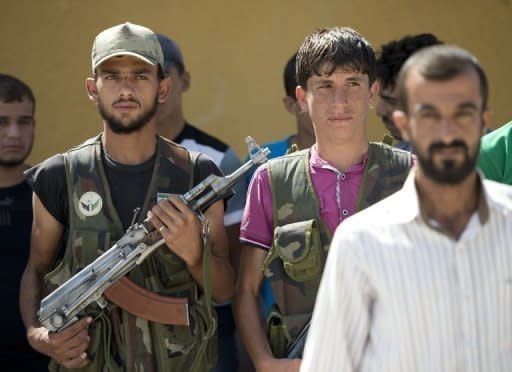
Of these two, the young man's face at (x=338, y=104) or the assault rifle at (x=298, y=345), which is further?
the young man's face at (x=338, y=104)

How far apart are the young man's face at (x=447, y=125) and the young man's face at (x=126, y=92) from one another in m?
1.55

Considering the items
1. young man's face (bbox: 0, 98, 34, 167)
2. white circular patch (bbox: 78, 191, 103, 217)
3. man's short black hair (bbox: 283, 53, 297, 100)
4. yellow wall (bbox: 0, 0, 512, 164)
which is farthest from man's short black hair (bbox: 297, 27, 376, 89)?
yellow wall (bbox: 0, 0, 512, 164)

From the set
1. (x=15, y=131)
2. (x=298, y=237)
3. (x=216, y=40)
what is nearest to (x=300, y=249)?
(x=298, y=237)

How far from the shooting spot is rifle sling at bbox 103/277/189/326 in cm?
391

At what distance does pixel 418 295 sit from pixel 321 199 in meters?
1.15

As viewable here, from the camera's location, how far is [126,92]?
4035 millimetres

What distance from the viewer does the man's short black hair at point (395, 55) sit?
16.5 ft

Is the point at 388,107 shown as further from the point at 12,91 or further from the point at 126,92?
the point at 12,91

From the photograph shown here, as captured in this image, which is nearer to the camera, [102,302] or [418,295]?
[418,295]

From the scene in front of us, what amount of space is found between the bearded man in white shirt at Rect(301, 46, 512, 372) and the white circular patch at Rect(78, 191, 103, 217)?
1.42 metres

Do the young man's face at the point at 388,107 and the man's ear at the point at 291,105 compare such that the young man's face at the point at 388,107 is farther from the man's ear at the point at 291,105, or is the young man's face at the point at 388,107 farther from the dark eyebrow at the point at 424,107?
the dark eyebrow at the point at 424,107

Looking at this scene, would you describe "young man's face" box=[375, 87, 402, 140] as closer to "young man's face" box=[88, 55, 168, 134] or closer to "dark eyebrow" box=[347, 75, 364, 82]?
"dark eyebrow" box=[347, 75, 364, 82]

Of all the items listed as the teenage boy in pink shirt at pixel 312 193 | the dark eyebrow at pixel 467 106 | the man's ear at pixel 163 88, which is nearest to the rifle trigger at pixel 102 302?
the teenage boy in pink shirt at pixel 312 193

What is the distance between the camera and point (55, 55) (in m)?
6.20
